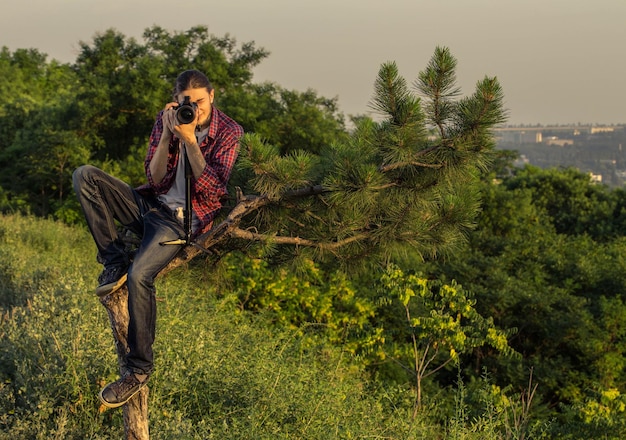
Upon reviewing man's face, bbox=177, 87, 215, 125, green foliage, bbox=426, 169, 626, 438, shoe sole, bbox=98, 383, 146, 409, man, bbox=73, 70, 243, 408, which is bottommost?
green foliage, bbox=426, 169, 626, 438

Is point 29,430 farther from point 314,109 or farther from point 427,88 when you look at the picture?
point 314,109

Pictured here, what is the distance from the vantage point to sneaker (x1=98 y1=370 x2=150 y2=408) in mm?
3773

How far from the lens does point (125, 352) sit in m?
4.04

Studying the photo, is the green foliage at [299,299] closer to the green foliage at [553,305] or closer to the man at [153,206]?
the green foliage at [553,305]

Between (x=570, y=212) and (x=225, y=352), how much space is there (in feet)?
46.3

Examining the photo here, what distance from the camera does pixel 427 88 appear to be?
3926 mm

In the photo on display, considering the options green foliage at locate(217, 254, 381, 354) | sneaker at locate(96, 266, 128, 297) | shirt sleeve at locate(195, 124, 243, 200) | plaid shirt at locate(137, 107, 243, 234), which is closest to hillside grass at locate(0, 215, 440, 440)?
sneaker at locate(96, 266, 128, 297)

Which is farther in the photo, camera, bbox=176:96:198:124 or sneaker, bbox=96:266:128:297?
sneaker, bbox=96:266:128:297

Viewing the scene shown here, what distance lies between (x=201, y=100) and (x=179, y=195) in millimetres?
485

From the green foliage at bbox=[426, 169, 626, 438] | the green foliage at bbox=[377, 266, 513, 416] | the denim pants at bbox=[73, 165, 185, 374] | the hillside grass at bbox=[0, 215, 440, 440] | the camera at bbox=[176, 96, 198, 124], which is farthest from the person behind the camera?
the green foliage at bbox=[426, 169, 626, 438]

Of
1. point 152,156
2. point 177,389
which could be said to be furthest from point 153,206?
point 177,389

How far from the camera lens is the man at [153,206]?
3.74m

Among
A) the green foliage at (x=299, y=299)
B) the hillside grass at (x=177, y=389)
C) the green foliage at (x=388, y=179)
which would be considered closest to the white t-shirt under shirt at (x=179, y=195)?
the green foliage at (x=388, y=179)

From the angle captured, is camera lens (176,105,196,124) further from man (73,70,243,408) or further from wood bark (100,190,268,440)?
wood bark (100,190,268,440)
